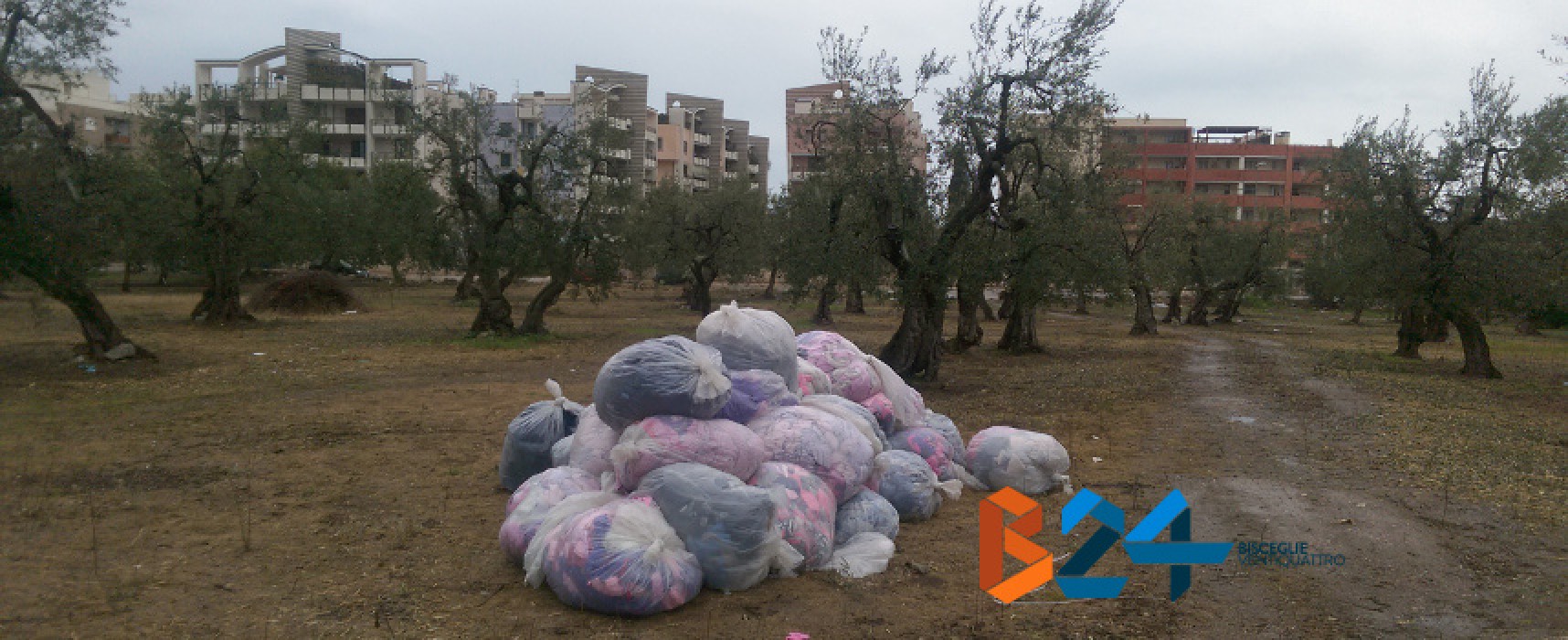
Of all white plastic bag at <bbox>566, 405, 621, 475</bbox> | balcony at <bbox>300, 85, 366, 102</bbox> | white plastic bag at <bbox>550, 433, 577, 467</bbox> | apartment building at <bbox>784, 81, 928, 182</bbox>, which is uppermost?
balcony at <bbox>300, 85, 366, 102</bbox>

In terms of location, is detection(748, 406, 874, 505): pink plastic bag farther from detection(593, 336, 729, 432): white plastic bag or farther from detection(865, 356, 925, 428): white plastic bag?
detection(865, 356, 925, 428): white plastic bag

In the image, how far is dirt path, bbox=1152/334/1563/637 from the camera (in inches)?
187

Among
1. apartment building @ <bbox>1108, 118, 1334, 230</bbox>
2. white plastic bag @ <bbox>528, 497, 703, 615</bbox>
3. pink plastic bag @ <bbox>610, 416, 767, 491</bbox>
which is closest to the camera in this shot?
white plastic bag @ <bbox>528, 497, 703, 615</bbox>

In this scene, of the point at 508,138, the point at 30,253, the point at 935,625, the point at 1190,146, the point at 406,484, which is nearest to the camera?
the point at 935,625

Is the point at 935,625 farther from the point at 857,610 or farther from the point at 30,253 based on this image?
the point at 30,253

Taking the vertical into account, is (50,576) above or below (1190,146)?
below

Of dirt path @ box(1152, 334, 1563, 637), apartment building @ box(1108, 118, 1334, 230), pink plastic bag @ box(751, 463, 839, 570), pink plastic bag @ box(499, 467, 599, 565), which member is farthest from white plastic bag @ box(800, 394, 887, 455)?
apartment building @ box(1108, 118, 1334, 230)

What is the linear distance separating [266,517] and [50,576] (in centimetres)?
132

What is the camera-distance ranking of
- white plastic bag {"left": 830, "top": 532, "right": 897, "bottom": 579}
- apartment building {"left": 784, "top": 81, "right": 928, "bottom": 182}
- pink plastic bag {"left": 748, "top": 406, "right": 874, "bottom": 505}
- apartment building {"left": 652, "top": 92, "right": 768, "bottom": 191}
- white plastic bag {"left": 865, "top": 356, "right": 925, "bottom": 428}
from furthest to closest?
apartment building {"left": 652, "top": 92, "right": 768, "bottom": 191} < apartment building {"left": 784, "top": 81, "right": 928, "bottom": 182} < white plastic bag {"left": 865, "top": 356, "right": 925, "bottom": 428} < pink plastic bag {"left": 748, "top": 406, "right": 874, "bottom": 505} < white plastic bag {"left": 830, "top": 532, "right": 897, "bottom": 579}

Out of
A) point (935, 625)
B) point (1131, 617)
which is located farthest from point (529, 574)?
point (1131, 617)

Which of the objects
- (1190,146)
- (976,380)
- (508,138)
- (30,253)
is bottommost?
(976,380)

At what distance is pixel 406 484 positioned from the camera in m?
7.24

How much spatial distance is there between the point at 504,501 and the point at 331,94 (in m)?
57.1

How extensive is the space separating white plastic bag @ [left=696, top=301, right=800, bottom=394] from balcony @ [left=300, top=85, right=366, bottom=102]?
56.4m
